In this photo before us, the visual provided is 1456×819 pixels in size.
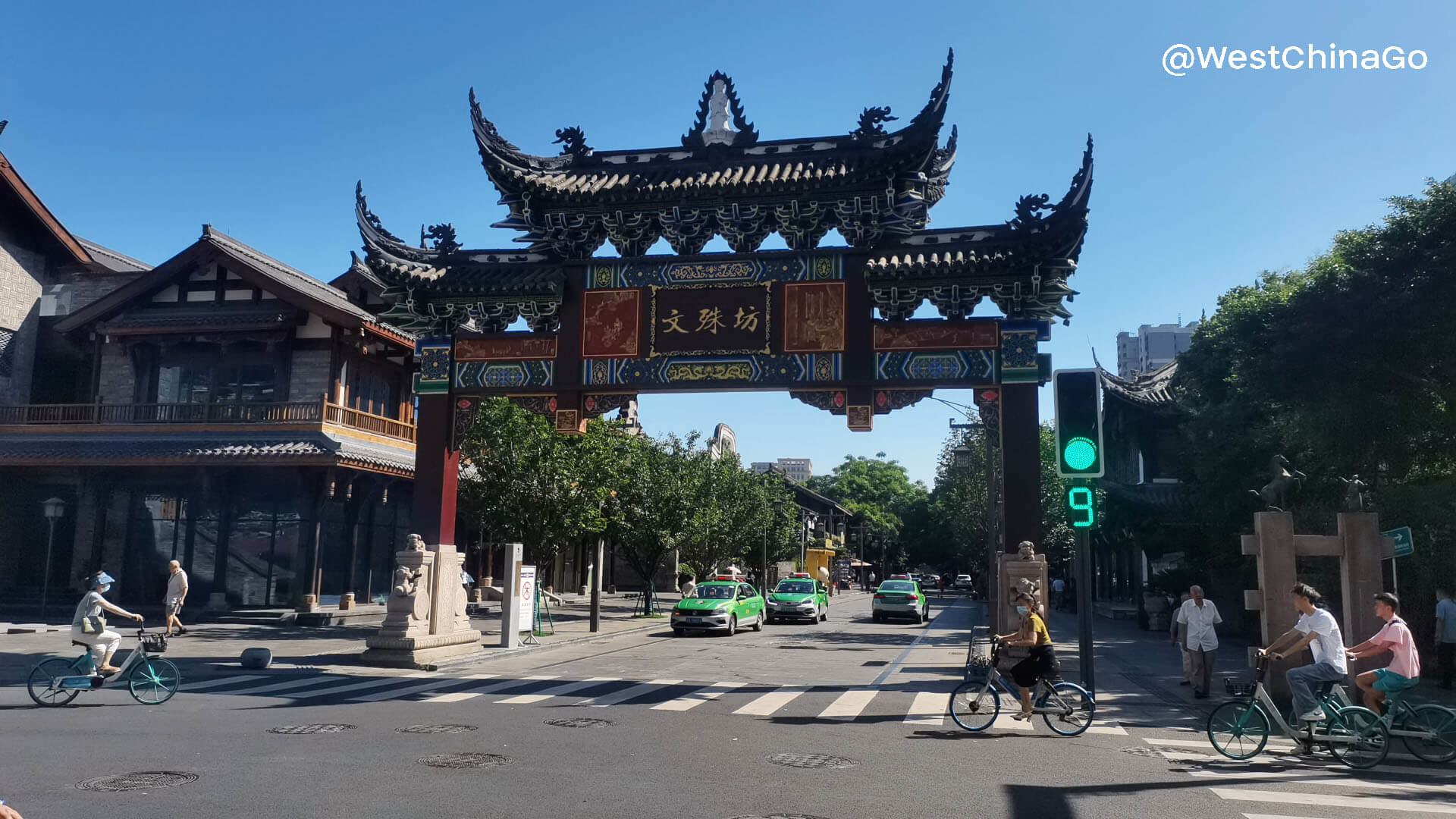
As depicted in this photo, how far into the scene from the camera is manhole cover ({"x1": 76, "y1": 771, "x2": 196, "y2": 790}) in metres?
7.31

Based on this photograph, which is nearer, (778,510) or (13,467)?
(13,467)

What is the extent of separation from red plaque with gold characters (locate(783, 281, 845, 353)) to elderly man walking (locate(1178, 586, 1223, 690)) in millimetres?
6835

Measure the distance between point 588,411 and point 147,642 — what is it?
7.96 m

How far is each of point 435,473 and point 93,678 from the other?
687 centimetres

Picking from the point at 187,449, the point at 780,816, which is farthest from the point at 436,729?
the point at 187,449

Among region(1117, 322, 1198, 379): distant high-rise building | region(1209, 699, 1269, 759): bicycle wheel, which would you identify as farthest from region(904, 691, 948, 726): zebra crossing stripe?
region(1117, 322, 1198, 379): distant high-rise building

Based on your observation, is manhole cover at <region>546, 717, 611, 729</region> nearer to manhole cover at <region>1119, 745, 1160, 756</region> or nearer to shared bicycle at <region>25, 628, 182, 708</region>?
shared bicycle at <region>25, 628, 182, 708</region>

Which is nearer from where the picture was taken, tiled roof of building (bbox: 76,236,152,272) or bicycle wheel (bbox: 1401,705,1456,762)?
bicycle wheel (bbox: 1401,705,1456,762)

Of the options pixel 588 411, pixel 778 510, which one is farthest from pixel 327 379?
pixel 778 510

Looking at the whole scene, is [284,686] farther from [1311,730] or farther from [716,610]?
[716,610]

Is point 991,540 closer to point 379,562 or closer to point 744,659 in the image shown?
point 744,659

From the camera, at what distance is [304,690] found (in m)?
13.5

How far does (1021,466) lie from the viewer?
609 inches

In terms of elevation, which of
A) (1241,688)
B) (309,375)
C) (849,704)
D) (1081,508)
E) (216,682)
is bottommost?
(216,682)
